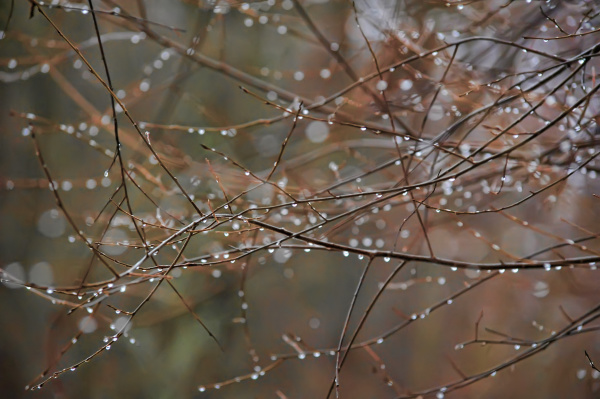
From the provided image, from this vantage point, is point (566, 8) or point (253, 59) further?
point (253, 59)

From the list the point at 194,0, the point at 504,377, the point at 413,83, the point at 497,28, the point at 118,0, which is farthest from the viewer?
the point at 504,377

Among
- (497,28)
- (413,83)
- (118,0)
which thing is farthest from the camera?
(118,0)

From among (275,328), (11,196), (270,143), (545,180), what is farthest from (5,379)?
(545,180)

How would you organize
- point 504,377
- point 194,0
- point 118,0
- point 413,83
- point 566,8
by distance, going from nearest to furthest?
point 566,8 → point 413,83 → point 194,0 → point 118,0 → point 504,377

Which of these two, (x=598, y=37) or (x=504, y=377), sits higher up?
(x=598, y=37)

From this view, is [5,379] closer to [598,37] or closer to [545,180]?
[545,180]

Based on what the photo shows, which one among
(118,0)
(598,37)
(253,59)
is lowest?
(598,37)

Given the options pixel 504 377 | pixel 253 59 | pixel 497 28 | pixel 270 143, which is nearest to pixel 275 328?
pixel 270 143

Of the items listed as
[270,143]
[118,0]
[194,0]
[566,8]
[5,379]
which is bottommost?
[5,379]

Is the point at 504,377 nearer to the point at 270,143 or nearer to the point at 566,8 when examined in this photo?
the point at 270,143
